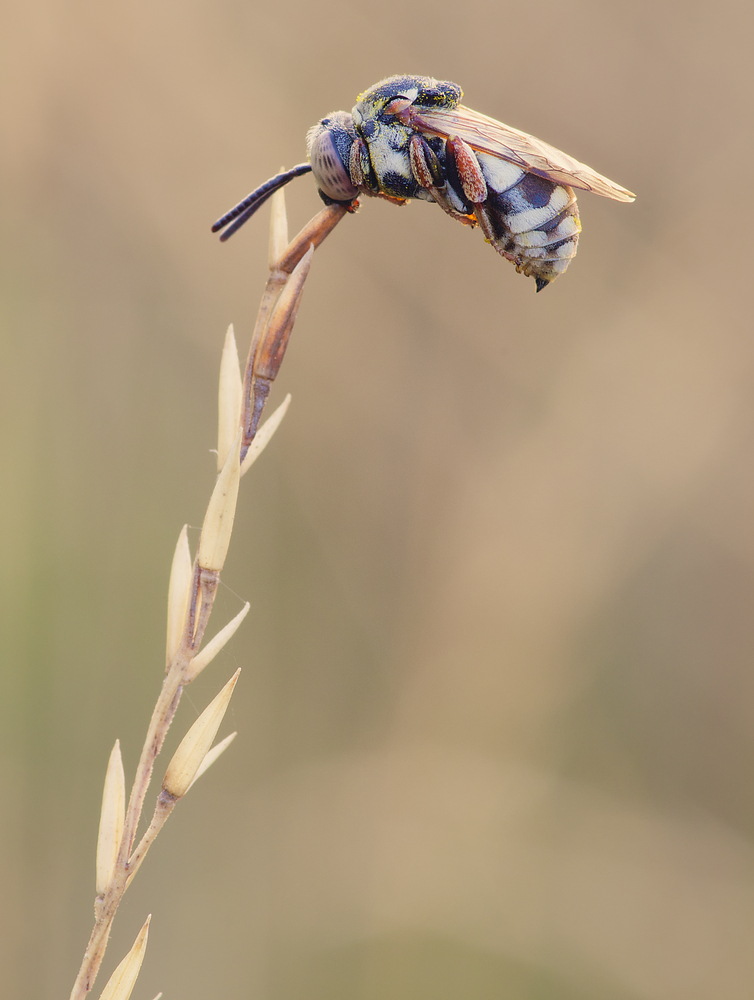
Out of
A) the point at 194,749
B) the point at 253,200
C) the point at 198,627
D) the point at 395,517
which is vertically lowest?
the point at 395,517

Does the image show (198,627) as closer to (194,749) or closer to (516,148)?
(194,749)

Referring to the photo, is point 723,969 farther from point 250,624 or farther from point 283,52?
point 283,52

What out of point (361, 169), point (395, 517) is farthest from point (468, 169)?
point (395, 517)

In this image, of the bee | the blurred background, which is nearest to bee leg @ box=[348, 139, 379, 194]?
the bee

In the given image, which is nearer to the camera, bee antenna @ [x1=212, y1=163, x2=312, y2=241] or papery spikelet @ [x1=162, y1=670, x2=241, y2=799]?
papery spikelet @ [x1=162, y1=670, x2=241, y2=799]

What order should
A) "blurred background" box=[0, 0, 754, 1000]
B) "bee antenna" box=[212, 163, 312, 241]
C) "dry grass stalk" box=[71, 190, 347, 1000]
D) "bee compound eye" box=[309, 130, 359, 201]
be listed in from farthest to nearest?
"blurred background" box=[0, 0, 754, 1000] → "bee compound eye" box=[309, 130, 359, 201] → "bee antenna" box=[212, 163, 312, 241] → "dry grass stalk" box=[71, 190, 347, 1000]

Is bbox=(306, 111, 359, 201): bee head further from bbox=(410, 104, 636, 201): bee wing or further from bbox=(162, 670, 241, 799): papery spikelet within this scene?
bbox=(162, 670, 241, 799): papery spikelet

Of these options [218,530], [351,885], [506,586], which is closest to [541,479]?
[506,586]
